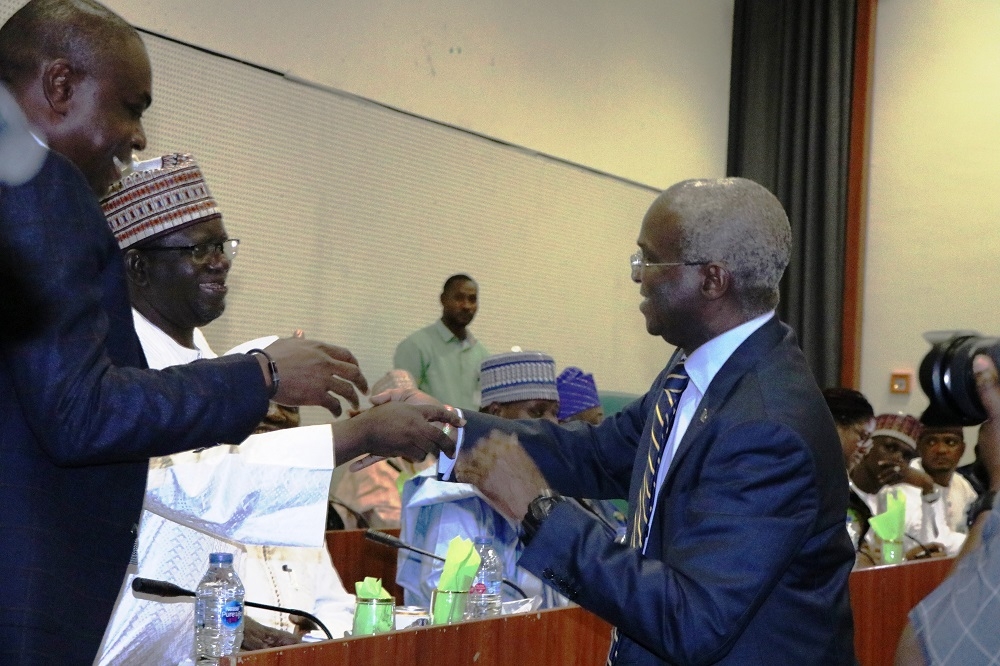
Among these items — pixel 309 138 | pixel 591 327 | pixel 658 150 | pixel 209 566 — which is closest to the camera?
pixel 209 566

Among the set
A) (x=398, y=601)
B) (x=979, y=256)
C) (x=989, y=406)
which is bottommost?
(x=398, y=601)

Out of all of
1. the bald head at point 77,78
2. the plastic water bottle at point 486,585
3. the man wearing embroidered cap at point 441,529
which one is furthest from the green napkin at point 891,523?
the bald head at point 77,78

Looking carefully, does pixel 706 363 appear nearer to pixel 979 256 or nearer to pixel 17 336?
pixel 17 336

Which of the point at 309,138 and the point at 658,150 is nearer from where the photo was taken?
the point at 309,138

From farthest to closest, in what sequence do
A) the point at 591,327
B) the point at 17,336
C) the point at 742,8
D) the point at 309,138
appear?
the point at 742,8
the point at 591,327
the point at 309,138
the point at 17,336

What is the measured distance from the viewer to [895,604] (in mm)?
A: 4344

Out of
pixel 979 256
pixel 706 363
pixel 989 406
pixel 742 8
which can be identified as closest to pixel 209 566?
pixel 706 363

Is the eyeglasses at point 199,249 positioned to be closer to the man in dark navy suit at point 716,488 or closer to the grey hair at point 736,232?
the man in dark navy suit at point 716,488

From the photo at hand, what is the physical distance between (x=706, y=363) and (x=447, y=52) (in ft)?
18.1

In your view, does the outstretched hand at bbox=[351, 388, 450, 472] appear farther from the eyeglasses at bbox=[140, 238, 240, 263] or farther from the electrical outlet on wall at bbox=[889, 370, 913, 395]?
the electrical outlet on wall at bbox=[889, 370, 913, 395]

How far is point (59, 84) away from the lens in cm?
176

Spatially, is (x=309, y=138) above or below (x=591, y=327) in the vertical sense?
above

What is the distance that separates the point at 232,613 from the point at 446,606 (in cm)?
65

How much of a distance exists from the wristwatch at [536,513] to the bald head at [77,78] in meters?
0.98
